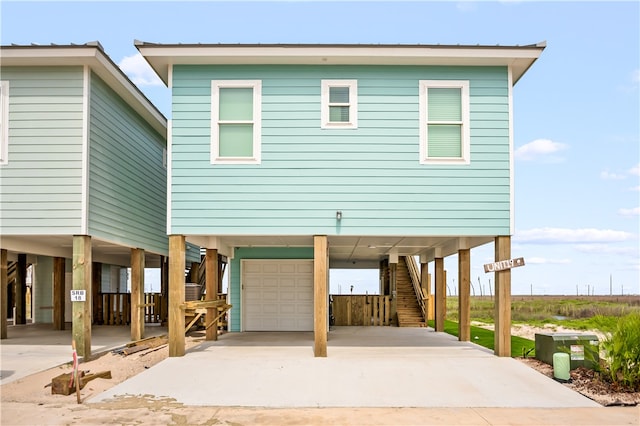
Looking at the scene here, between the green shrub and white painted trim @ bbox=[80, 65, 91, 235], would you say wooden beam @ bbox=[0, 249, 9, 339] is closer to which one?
white painted trim @ bbox=[80, 65, 91, 235]

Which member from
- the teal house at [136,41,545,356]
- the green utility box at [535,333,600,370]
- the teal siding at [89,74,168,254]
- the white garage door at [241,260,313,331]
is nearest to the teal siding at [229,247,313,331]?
the white garage door at [241,260,313,331]

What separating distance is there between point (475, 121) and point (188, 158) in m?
6.40

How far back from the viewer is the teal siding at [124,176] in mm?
15242

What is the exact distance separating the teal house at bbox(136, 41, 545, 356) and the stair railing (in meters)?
9.10

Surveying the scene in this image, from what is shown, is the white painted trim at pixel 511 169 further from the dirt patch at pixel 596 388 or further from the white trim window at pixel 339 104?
the white trim window at pixel 339 104

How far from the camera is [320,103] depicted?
13.9m

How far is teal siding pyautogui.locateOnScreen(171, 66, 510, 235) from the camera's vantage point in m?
13.7

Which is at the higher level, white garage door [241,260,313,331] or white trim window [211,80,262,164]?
white trim window [211,80,262,164]

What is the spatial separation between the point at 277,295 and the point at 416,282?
19.1ft

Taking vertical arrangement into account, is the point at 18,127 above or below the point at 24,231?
above

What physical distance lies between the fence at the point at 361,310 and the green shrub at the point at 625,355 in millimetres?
12514

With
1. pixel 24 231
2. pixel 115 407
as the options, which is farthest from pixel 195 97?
pixel 115 407

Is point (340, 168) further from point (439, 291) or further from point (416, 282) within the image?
point (416, 282)

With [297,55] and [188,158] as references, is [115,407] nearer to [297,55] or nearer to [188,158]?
[188,158]
